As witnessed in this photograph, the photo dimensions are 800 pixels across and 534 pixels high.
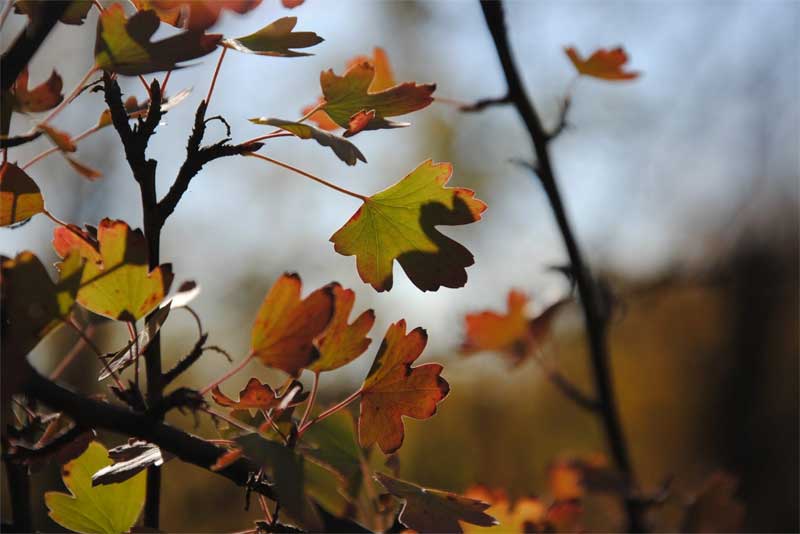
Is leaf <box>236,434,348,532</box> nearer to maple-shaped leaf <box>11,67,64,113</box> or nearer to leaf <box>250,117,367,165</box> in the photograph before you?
leaf <box>250,117,367,165</box>

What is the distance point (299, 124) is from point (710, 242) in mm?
4989

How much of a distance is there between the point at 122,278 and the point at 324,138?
0.14 metres

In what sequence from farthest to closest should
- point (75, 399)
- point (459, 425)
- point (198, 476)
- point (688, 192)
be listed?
point (688, 192) → point (459, 425) → point (198, 476) → point (75, 399)

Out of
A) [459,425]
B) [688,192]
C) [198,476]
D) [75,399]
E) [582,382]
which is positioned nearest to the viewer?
[75,399]

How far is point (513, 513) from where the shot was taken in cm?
78

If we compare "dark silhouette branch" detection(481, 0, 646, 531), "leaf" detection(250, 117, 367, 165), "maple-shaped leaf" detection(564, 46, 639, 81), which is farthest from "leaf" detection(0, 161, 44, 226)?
"maple-shaped leaf" detection(564, 46, 639, 81)

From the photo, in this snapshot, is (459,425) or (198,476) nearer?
(198,476)

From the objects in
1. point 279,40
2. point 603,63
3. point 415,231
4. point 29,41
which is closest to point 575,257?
point 603,63

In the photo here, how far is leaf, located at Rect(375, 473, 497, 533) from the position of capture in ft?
1.32

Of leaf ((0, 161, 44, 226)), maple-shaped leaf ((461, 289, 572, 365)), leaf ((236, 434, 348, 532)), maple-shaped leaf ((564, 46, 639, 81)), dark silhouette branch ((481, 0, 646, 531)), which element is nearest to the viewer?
leaf ((236, 434, 348, 532))

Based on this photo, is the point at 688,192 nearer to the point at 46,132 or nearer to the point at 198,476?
the point at 198,476

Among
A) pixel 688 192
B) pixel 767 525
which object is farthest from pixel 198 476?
pixel 688 192

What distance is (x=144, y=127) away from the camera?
43 centimetres

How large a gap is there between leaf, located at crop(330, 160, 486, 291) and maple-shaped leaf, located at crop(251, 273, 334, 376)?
0.13 m
